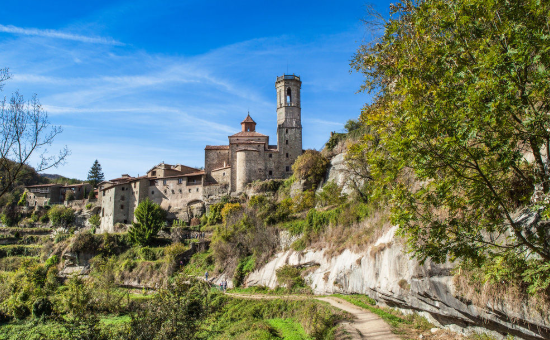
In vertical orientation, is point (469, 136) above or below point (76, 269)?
above

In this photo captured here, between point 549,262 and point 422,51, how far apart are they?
14.8 ft

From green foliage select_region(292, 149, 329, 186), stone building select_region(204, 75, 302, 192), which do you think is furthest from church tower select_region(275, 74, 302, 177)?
green foliage select_region(292, 149, 329, 186)

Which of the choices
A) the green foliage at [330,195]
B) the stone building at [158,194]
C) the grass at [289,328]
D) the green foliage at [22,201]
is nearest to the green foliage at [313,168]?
the green foliage at [330,195]

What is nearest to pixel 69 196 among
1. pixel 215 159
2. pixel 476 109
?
pixel 215 159

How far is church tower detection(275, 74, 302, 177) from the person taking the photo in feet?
166

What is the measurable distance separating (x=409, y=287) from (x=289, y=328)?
6.15 m

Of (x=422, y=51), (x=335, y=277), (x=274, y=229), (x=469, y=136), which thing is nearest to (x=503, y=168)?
(x=469, y=136)

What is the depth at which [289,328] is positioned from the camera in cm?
1625

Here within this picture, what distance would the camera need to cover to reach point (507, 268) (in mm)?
6777

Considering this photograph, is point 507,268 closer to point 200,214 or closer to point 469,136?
point 469,136

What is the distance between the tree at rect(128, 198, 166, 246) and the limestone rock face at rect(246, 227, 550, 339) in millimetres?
22116

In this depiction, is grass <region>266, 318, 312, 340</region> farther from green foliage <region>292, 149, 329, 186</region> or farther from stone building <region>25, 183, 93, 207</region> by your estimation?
stone building <region>25, 183, 93, 207</region>

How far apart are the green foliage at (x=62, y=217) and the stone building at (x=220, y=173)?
6253mm

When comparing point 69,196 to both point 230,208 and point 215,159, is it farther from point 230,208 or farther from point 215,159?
point 230,208
